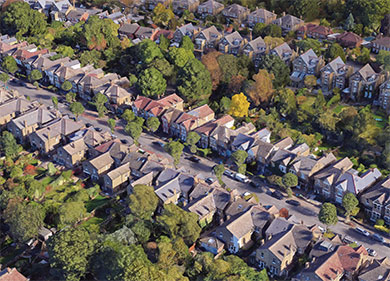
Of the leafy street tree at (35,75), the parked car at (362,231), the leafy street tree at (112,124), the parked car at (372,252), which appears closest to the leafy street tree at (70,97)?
the leafy street tree at (35,75)

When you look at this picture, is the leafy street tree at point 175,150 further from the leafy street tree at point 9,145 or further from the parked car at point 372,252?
the parked car at point 372,252

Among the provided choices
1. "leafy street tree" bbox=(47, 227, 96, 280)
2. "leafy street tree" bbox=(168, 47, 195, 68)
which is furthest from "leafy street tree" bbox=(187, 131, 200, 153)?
"leafy street tree" bbox=(47, 227, 96, 280)

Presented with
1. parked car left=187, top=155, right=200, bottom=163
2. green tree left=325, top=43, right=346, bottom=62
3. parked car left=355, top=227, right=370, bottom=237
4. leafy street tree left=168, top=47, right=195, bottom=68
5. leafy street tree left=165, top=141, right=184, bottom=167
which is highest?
green tree left=325, top=43, right=346, bottom=62

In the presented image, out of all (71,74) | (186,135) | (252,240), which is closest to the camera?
(252,240)

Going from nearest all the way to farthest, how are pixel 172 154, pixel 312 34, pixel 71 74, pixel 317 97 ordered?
pixel 172 154, pixel 317 97, pixel 71 74, pixel 312 34

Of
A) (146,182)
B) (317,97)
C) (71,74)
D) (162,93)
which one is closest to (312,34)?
(317,97)

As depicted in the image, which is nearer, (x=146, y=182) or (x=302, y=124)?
(x=146, y=182)

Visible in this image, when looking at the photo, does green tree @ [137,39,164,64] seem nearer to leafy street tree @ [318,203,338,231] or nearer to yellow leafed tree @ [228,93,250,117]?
yellow leafed tree @ [228,93,250,117]

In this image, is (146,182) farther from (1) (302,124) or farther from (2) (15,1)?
(2) (15,1)
